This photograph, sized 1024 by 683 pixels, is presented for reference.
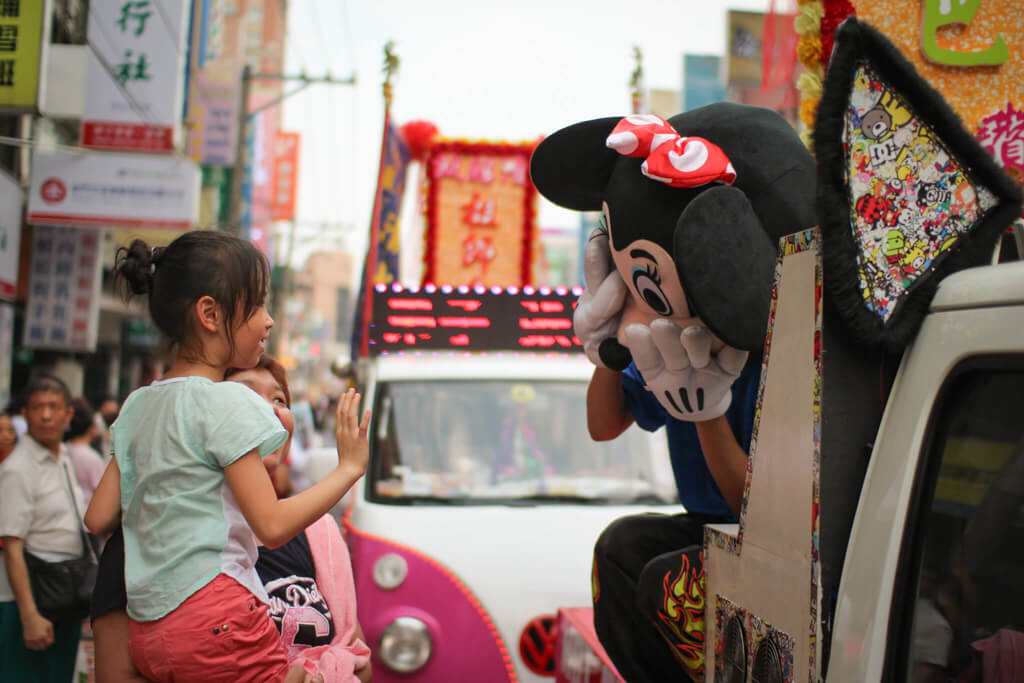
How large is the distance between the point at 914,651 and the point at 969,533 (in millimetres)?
184

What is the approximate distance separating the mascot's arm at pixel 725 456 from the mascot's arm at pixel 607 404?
1.39 ft

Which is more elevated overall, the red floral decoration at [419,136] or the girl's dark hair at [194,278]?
the red floral decoration at [419,136]

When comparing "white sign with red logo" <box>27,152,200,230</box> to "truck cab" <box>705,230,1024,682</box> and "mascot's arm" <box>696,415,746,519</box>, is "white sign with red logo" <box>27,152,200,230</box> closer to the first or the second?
"mascot's arm" <box>696,415,746,519</box>

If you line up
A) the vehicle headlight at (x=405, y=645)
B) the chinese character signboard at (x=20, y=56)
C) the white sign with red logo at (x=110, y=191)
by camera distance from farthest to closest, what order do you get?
the white sign with red logo at (x=110, y=191) < the chinese character signboard at (x=20, y=56) < the vehicle headlight at (x=405, y=645)

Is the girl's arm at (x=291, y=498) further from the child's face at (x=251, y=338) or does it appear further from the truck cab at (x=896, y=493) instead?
the truck cab at (x=896, y=493)

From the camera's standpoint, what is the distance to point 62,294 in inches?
442

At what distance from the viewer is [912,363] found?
4.41ft

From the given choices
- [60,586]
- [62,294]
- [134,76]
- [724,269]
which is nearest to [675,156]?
[724,269]

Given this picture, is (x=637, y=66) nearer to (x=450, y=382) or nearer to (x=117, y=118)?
(x=450, y=382)

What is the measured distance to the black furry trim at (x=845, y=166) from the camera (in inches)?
53.5

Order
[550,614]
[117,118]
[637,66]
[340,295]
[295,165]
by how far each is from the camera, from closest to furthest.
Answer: [550,614]
[637,66]
[117,118]
[295,165]
[340,295]

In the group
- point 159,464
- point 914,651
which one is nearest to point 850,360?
point 914,651

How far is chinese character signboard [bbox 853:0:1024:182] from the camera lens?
210 centimetres

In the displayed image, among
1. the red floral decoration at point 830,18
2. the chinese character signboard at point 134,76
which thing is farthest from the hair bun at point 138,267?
the chinese character signboard at point 134,76
